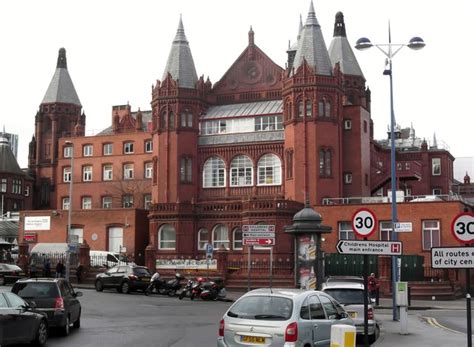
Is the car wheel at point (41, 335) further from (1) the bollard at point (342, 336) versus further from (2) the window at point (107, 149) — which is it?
(2) the window at point (107, 149)

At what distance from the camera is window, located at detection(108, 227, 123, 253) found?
60094 mm

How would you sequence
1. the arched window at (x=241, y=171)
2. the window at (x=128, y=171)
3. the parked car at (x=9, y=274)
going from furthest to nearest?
A: the window at (x=128, y=171), the arched window at (x=241, y=171), the parked car at (x=9, y=274)

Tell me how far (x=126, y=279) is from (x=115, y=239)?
2083 centimetres

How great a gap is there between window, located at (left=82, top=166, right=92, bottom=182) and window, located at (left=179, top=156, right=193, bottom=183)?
28.3m

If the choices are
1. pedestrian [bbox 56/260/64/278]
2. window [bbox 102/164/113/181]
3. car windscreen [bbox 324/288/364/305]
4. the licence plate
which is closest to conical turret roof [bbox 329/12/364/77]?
window [bbox 102/164/113/181]

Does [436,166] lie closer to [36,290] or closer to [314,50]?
[314,50]

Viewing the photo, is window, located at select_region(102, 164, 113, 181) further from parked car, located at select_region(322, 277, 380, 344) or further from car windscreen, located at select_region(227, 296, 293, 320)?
car windscreen, located at select_region(227, 296, 293, 320)

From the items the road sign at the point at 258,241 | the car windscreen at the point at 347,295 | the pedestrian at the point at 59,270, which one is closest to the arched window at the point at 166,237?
the pedestrian at the point at 59,270

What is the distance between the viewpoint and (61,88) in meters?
98.0

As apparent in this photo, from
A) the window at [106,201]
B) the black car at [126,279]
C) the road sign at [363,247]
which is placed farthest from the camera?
the window at [106,201]

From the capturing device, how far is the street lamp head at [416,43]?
25970 millimetres

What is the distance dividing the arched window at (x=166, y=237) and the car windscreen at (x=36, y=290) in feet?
118

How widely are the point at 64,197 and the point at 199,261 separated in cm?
4329

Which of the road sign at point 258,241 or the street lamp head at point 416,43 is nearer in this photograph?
the street lamp head at point 416,43
